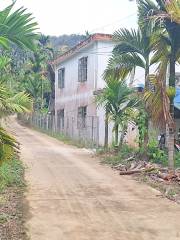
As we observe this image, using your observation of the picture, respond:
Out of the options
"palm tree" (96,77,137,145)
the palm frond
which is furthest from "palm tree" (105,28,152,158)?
"palm tree" (96,77,137,145)

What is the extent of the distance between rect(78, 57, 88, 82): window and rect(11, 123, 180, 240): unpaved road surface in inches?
480

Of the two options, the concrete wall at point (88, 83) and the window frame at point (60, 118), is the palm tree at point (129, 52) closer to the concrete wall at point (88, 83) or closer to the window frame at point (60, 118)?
the concrete wall at point (88, 83)

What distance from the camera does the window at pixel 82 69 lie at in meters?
25.8

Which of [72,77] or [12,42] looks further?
[72,77]

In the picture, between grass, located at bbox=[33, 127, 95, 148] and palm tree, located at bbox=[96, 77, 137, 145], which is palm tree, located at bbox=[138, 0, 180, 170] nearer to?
palm tree, located at bbox=[96, 77, 137, 145]

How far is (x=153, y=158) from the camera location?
15281 millimetres

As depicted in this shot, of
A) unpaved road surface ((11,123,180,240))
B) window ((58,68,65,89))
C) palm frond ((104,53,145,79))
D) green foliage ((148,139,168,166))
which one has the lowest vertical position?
unpaved road surface ((11,123,180,240))

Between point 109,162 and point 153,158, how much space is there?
4.88 feet

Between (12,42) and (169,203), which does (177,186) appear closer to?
(169,203)

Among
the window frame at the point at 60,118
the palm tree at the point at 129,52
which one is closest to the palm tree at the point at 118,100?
the palm tree at the point at 129,52

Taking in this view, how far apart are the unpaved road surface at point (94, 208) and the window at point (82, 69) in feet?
40.0

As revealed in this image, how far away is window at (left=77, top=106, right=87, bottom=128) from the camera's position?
25944mm

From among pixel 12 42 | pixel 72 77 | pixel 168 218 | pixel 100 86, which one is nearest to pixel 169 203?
pixel 168 218

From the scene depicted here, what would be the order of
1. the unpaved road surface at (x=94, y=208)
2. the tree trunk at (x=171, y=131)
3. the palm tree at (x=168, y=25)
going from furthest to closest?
1. the tree trunk at (x=171, y=131)
2. the palm tree at (x=168, y=25)
3. the unpaved road surface at (x=94, y=208)
